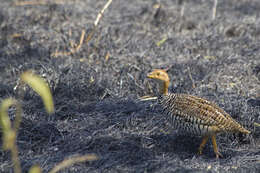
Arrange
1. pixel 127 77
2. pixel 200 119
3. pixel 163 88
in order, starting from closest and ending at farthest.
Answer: pixel 200 119, pixel 163 88, pixel 127 77

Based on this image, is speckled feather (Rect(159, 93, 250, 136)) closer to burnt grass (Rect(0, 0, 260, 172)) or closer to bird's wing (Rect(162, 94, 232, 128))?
bird's wing (Rect(162, 94, 232, 128))

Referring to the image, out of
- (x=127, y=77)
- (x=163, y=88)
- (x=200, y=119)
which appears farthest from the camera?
(x=127, y=77)

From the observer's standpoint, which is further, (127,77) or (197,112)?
(127,77)

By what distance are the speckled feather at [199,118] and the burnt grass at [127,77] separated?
318 millimetres

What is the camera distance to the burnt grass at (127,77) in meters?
4.77

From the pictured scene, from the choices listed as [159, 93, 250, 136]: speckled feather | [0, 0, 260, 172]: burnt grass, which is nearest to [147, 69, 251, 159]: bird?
[159, 93, 250, 136]: speckled feather

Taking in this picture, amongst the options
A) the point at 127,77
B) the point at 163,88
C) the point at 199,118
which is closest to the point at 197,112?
the point at 199,118

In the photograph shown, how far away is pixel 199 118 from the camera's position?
458cm

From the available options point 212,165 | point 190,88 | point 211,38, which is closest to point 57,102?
point 190,88

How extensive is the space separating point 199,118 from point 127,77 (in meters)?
2.16

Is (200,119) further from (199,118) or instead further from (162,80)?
(162,80)

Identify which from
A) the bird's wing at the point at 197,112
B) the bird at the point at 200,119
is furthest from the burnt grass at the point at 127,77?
the bird's wing at the point at 197,112

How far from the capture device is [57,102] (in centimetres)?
596

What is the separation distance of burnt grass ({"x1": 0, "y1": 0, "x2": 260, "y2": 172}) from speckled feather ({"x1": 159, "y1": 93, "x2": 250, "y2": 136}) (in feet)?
1.04
